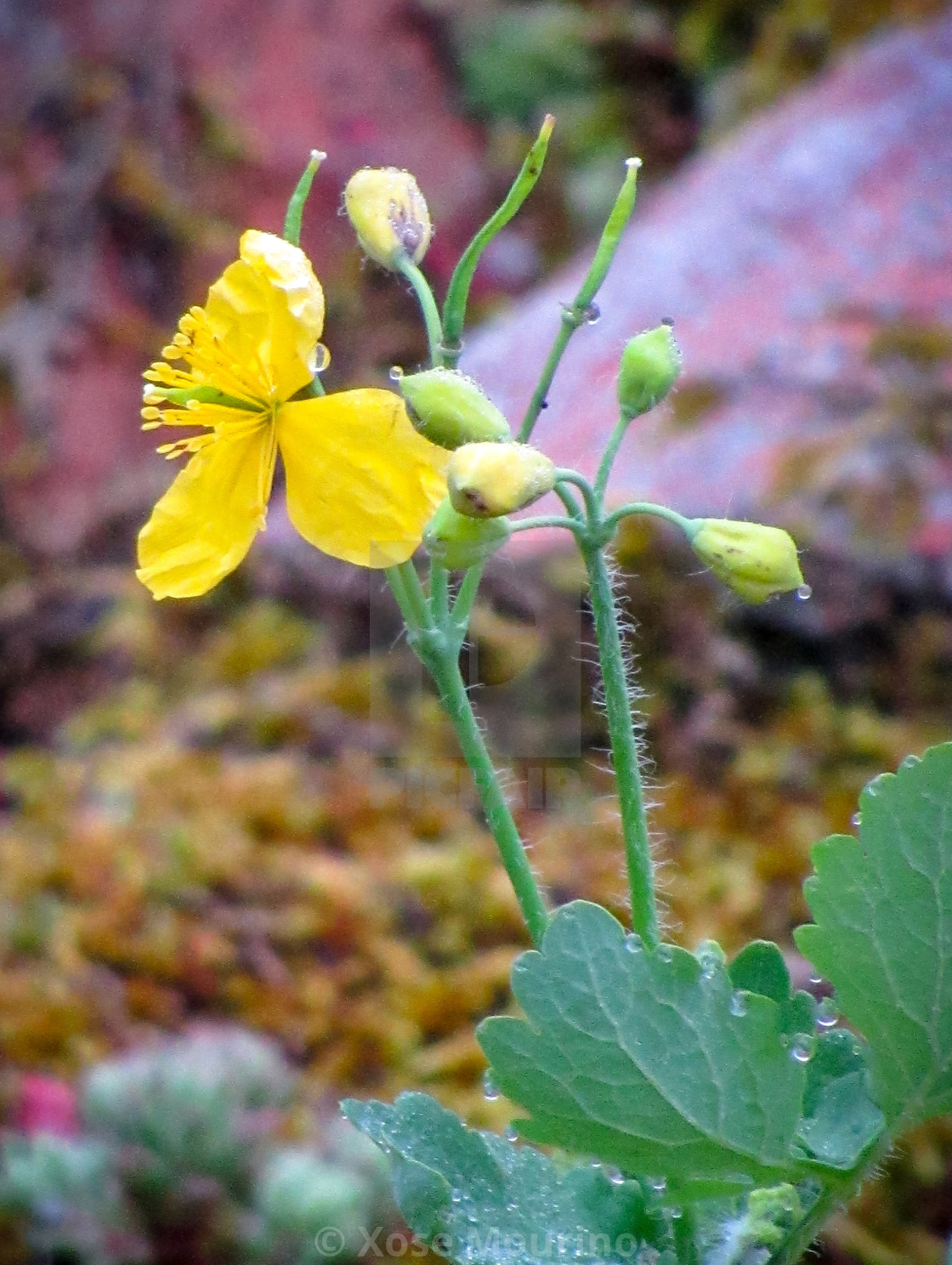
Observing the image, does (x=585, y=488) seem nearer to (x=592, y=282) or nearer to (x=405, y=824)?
(x=592, y=282)

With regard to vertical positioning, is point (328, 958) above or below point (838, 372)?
below

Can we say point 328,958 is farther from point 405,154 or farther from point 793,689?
point 405,154

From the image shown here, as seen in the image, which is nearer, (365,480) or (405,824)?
(365,480)

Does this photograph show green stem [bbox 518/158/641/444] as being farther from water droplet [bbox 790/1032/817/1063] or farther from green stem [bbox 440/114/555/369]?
water droplet [bbox 790/1032/817/1063]

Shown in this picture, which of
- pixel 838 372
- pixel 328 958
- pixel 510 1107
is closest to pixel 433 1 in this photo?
pixel 838 372

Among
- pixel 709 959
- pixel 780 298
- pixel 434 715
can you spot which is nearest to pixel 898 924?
pixel 709 959

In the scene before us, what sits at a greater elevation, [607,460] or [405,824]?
[405,824]

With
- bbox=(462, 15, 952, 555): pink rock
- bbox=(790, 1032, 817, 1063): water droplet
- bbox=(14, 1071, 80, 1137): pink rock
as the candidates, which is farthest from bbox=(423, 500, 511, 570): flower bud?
bbox=(462, 15, 952, 555): pink rock
